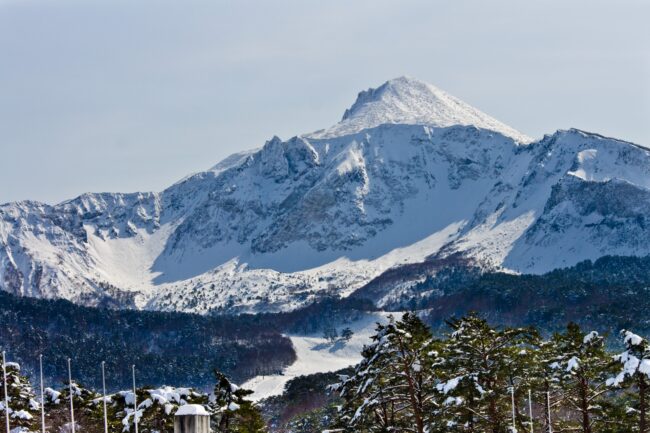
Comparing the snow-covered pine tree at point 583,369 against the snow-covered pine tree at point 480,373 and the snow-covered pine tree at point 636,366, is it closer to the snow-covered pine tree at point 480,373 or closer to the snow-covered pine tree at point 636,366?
the snow-covered pine tree at point 480,373

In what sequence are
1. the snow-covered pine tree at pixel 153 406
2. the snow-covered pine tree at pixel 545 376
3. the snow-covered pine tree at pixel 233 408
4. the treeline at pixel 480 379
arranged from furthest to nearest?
the snow-covered pine tree at pixel 233 408, the snow-covered pine tree at pixel 153 406, the snow-covered pine tree at pixel 545 376, the treeline at pixel 480 379

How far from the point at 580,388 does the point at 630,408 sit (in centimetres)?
332

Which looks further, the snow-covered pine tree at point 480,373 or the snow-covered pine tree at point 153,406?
the snow-covered pine tree at point 153,406

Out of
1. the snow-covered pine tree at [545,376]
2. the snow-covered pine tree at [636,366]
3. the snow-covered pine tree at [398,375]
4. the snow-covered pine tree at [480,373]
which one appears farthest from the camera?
the snow-covered pine tree at [545,376]

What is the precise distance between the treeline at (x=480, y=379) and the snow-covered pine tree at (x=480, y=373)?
57mm

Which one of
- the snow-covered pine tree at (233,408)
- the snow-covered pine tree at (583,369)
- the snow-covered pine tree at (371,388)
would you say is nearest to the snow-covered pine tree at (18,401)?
the snow-covered pine tree at (233,408)

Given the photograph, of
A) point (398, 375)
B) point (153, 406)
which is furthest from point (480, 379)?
point (153, 406)

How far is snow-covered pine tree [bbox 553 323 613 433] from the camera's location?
257ft

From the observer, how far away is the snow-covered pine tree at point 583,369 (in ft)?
257

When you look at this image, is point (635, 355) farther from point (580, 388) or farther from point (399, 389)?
point (399, 389)

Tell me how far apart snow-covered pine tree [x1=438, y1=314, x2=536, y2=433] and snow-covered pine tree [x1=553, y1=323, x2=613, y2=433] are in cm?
275

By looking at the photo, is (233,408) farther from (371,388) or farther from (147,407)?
(371,388)

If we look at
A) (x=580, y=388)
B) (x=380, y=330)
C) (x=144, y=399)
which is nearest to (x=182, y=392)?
(x=144, y=399)

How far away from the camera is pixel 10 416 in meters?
84.7
